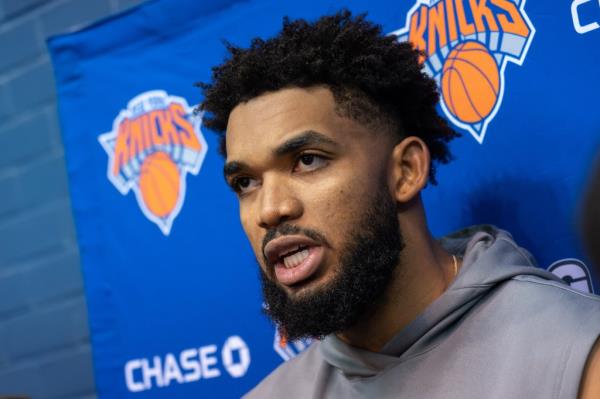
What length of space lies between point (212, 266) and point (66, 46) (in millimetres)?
680

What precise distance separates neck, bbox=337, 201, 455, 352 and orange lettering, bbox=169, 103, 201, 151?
675 mm

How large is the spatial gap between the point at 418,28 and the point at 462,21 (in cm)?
9

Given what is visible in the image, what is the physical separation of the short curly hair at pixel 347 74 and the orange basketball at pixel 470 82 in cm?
7

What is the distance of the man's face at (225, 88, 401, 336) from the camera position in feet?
3.90

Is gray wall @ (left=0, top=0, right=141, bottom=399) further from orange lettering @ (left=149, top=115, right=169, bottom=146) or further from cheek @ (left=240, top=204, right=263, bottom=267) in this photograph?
cheek @ (left=240, top=204, right=263, bottom=267)

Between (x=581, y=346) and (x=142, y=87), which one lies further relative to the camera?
(x=142, y=87)

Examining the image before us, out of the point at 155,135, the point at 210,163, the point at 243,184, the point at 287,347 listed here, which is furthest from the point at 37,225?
the point at 243,184

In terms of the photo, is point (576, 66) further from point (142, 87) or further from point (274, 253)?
point (142, 87)

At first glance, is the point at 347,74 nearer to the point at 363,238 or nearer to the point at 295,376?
the point at 363,238

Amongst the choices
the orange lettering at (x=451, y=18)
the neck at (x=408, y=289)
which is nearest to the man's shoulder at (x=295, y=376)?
the neck at (x=408, y=289)

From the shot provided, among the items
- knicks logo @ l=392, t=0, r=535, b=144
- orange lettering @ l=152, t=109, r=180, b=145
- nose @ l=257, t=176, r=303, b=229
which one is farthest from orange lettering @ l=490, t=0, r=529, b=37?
orange lettering @ l=152, t=109, r=180, b=145

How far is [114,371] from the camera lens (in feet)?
6.15

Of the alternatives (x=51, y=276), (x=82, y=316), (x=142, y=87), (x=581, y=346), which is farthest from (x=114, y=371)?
(x=581, y=346)

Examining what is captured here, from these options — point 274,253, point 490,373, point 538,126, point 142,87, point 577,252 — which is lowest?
point 490,373
